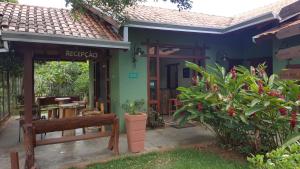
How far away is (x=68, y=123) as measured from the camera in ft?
15.4

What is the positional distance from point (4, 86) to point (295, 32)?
9.94m

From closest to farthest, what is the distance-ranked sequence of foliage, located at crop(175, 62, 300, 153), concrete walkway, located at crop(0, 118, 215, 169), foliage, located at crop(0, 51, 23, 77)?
foliage, located at crop(175, 62, 300, 153) → concrete walkway, located at crop(0, 118, 215, 169) → foliage, located at crop(0, 51, 23, 77)

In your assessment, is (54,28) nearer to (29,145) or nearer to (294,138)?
(29,145)

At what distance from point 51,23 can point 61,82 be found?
30.9ft

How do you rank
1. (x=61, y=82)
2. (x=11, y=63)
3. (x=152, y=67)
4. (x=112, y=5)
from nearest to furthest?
(x=112, y=5), (x=152, y=67), (x=11, y=63), (x=61, y=82)

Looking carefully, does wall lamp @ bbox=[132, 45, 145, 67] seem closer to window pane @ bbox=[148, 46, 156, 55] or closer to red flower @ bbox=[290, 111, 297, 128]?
window pane @ bbox=[148, 46, 156, 55]

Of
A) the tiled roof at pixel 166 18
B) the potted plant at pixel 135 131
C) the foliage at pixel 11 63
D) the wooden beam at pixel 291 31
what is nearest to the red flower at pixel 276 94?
the wooden beam at pixel 291 31

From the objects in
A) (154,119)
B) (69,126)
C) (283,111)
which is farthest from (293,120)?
(154,119)

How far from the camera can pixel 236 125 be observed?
491cm

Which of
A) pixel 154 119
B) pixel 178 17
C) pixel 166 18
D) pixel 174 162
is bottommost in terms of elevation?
pixel 174 162

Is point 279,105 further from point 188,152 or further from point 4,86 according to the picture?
point 4,86

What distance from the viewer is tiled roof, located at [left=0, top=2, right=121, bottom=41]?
5441 millimetres

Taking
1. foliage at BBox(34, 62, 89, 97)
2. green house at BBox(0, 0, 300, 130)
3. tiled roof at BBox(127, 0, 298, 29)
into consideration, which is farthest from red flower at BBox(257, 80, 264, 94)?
foliage at BBox(34, 62, 89, 97)

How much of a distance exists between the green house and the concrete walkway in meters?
1.24
